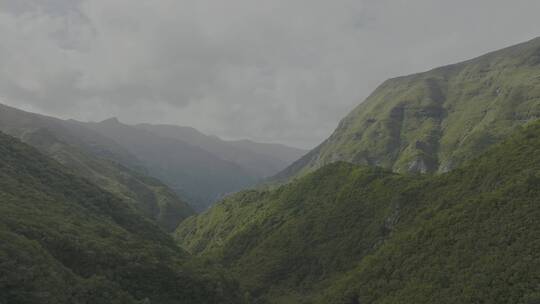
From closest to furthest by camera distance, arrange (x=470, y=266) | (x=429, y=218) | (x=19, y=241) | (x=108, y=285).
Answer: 1. (x=19, y=241)
2. (x=108, y=285)
3. (x=470, y=266)
4. (x=429, y=218)

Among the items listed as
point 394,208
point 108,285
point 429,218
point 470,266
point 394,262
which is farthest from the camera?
point 394,208

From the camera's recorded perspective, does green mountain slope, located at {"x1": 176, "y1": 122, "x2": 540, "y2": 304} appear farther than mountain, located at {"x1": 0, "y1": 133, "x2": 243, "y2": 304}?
Yes

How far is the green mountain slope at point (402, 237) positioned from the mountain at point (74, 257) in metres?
28.5

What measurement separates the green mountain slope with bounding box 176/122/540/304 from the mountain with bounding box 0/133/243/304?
2851 cm

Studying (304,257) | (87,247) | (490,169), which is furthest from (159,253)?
(490,169)

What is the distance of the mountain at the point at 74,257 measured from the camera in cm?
5831

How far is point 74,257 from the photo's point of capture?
242 ft

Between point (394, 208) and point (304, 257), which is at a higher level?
point (394, 208)

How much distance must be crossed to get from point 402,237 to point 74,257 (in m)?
72.7

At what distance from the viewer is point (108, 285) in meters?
68.9

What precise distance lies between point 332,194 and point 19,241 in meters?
110

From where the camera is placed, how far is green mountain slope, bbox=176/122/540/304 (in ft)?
241

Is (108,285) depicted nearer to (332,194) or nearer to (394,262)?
(394,262)

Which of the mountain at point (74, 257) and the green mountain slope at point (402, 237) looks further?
the green mountain slope at point (402, 237)
